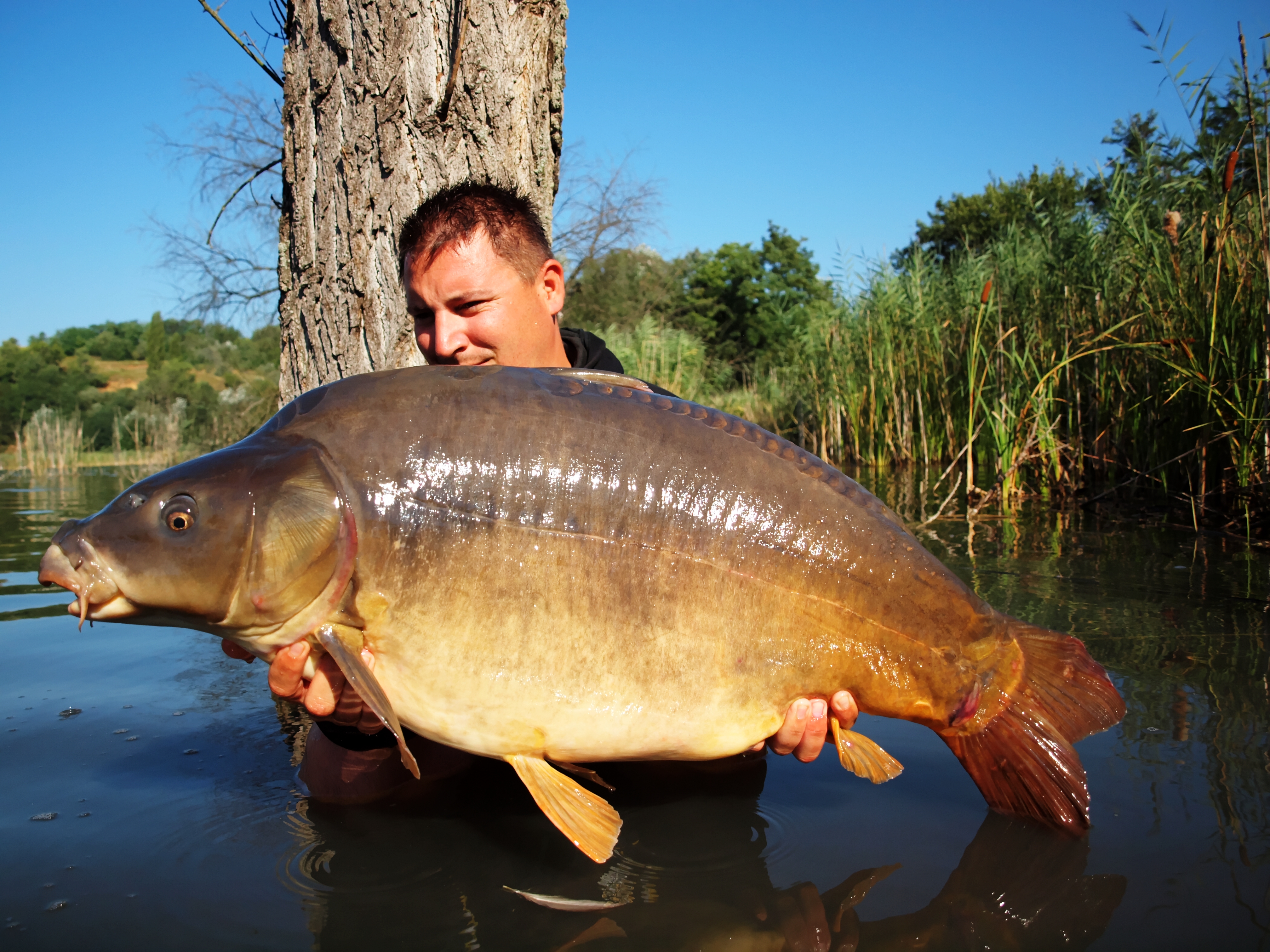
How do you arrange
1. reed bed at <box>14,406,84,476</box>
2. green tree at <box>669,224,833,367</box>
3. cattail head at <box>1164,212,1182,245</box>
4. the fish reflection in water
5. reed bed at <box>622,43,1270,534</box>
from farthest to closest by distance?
green tree at <box>669,224,833,367</box> < reed bed at <box>14,406,84,476</box> < cattail head at <box>1164,212,1182,245</box> < reed bed at <box>622,43,1270,534</box> < the fish reflection in water

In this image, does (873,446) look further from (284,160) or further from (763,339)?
(763,339)

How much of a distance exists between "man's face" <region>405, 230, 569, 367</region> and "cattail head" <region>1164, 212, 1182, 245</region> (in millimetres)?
4361

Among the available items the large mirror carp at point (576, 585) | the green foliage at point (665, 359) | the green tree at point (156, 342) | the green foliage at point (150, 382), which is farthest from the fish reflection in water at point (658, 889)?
the green tree at point (156, 342)

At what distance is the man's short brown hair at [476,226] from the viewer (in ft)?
8.90

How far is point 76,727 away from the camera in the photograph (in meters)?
2.42

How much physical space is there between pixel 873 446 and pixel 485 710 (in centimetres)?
857

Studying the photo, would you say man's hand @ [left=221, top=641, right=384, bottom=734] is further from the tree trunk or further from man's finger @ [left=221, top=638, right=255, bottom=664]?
the tree trunk

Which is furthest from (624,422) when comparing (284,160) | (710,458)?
(284,160)

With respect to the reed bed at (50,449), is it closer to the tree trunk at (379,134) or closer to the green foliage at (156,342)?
the tree trunk at (379,134)

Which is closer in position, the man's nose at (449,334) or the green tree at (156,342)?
the man's nose at (449,334)

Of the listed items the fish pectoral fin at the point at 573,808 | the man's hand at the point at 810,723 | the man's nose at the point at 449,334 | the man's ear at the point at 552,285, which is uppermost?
the man's ear at the point at 552,285

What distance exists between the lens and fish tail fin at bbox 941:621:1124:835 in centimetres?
178

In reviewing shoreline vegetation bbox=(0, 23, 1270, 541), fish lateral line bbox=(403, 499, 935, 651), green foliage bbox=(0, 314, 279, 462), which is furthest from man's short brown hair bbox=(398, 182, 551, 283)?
green foliage bbox=(0, 314, 279, 462)

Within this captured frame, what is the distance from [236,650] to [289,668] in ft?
0.97
